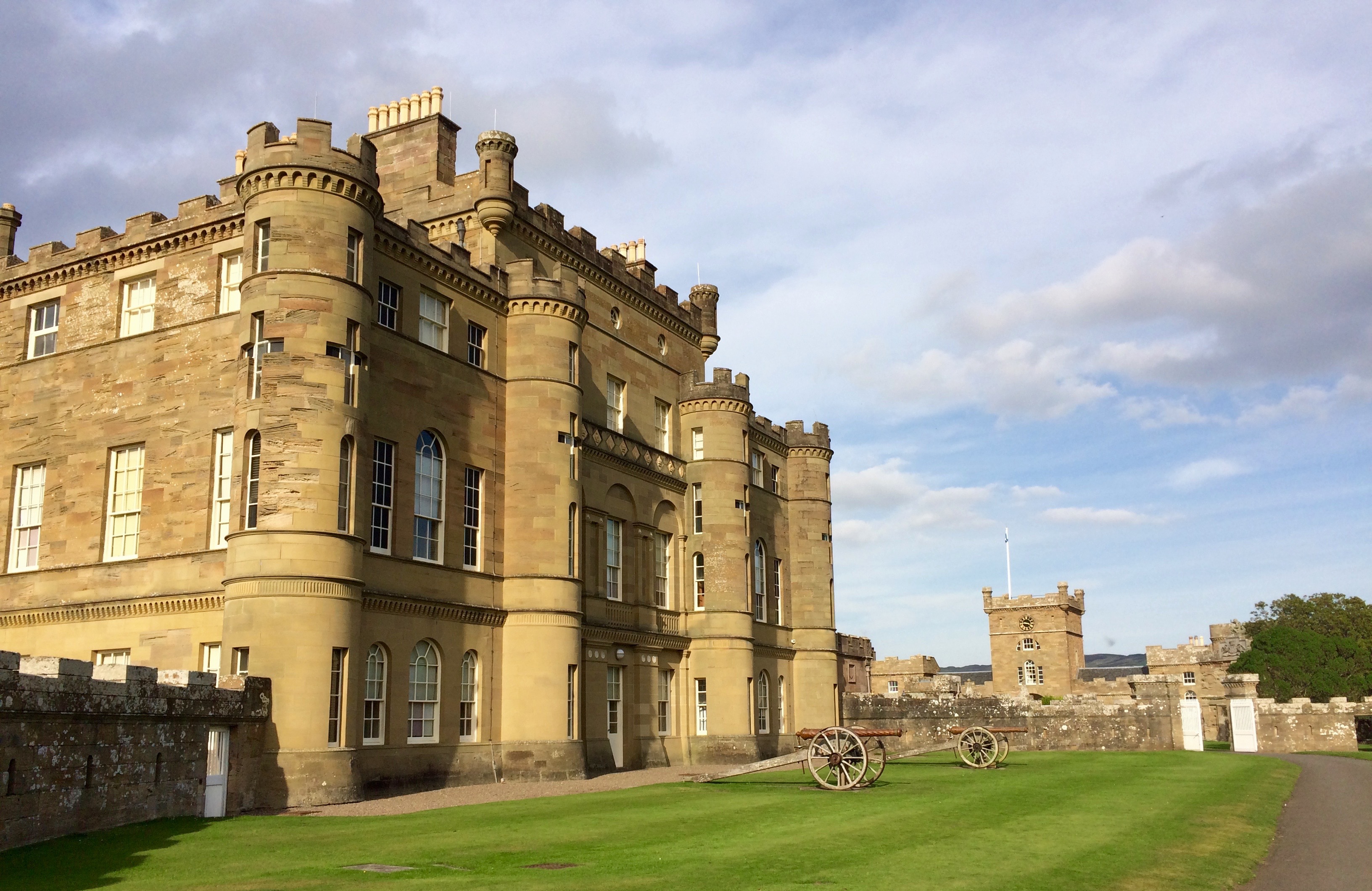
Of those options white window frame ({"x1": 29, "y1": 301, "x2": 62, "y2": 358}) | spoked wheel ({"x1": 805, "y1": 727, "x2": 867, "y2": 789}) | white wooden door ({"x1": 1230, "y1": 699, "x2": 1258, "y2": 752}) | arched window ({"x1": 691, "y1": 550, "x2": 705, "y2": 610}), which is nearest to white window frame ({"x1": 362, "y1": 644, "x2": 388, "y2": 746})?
spoked wheel ({"x1": 805, "y1": 727, "x2": 867, "y2": 789})

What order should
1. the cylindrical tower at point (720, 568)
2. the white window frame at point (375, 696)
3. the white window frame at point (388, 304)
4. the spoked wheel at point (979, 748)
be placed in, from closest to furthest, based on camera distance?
1. the white window frame at point (375, 696)
2. the white window frame at point (388, 304)
3. the spoked wheel at point (979, 748)
4. the cylindrical tower at point (720, 568)

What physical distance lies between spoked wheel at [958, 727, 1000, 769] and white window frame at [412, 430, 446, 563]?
14.3 m

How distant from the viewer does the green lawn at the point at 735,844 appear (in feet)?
40.6

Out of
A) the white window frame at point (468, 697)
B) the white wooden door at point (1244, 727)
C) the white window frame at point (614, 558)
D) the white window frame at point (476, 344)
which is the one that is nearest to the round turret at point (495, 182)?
the white window frame at point (476, 344)

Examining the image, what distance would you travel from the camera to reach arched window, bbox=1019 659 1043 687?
93.8 meters

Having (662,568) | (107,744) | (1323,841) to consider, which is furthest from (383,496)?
(1323,841)

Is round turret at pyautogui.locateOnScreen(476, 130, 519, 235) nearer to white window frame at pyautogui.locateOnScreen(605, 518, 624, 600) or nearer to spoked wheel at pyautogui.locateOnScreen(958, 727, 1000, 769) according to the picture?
white window frame at pyautogui.locateOnScreen(605, 518, 624, 600)

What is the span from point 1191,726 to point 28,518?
40248mm

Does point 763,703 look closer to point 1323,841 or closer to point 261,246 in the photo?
point 261,246

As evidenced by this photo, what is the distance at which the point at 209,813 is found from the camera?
20.2m

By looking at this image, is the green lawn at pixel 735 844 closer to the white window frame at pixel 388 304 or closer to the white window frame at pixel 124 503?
the white window frame at pixel 124 503

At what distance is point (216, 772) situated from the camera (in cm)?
2067

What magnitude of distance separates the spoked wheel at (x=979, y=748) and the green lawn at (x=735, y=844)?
18.3ft

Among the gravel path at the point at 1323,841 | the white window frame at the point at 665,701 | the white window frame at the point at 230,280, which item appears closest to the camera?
the gravel path at the point at 1323,841
